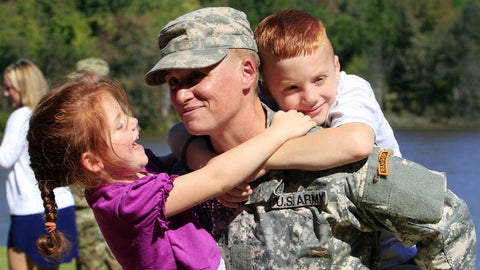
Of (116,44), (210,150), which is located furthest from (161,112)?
(210,150)

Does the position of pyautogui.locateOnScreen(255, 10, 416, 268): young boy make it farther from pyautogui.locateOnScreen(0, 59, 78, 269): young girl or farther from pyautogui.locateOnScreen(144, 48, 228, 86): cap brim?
pyautogui.locateOnScreen(0, 59, 78, 269): young girl

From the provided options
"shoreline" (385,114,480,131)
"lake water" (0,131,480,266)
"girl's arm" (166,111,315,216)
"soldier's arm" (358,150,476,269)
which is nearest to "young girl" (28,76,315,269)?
"girl's arm" (166,111,315,216)

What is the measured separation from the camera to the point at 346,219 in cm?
263

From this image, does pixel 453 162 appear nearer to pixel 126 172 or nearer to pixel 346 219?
pixel 346 219

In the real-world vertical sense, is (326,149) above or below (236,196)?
above

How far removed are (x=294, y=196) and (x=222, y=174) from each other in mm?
319

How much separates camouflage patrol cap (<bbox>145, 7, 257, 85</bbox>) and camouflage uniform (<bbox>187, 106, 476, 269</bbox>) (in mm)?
510

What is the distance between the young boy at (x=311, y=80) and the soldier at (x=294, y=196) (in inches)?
3.8

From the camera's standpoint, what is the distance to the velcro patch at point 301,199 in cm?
265

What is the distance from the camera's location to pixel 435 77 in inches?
1035

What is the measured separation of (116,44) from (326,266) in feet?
→ 126

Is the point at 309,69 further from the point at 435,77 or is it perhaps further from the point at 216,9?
the point at 435,77

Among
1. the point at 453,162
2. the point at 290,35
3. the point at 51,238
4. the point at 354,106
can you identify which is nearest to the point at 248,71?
the point at 290,35

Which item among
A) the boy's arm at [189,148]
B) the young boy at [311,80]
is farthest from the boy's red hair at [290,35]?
the boy's arm at [189,148]
